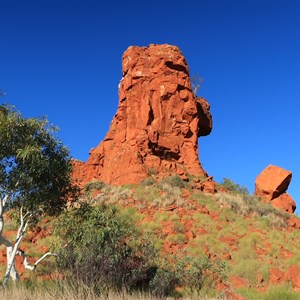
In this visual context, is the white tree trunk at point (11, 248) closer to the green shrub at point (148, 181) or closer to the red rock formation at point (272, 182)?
the green shrub at point (148, 181)

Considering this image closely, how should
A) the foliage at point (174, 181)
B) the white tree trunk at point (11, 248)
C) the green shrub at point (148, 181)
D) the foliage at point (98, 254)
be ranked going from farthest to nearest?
the green shrub at point (148, 181), the foliage at point (174, 181), the white tree trunk at point (11, 248), the foliage at point (98, 254)

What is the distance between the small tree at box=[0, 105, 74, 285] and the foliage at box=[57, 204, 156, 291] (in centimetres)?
148

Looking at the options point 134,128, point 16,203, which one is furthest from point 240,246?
point 134,128

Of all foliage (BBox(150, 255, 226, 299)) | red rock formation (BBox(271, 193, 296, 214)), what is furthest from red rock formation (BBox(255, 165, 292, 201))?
foliage (BBox(150, 255, 226, 299))

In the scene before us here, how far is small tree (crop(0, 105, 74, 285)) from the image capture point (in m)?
12.3

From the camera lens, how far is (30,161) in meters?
12.5

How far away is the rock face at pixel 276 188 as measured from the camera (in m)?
43.2

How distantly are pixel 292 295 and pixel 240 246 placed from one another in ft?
19.9

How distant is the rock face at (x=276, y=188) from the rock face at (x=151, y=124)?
9056 mm

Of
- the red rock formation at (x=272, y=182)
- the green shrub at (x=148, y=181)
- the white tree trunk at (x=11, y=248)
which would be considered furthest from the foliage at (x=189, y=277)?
the red rock formation at (x=272, y=182)

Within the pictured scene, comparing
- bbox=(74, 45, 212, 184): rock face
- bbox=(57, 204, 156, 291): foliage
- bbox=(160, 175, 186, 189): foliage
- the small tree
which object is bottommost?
bbox=(57, 204, 156, 291): foliage

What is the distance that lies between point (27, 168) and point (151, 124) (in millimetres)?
27208

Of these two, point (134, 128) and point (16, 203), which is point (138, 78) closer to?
point (134, 128)

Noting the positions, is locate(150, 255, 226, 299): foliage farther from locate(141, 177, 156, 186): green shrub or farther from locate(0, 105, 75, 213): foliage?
locate(141, 177, 156, 186): green shrub
